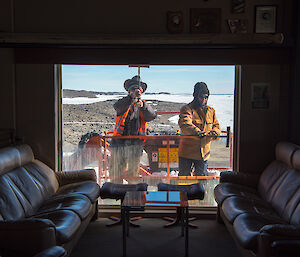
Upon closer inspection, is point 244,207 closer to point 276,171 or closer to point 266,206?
point 266,206

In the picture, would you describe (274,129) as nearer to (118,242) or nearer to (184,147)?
(184,147)

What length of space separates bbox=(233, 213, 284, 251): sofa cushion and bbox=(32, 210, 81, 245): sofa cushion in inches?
52.1

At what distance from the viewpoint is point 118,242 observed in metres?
3.54

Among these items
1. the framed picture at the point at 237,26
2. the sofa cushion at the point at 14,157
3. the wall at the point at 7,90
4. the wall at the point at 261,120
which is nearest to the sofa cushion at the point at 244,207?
the wall at the point at 261,120

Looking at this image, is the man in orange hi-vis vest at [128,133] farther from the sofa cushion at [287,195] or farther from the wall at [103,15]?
the sofa cushion at [287,195]

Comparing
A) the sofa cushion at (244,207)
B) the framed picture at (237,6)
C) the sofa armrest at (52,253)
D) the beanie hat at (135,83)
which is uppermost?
the framed picture at (237,6)

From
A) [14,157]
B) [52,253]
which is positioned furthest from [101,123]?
[52,253]

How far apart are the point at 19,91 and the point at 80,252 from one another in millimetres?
2104

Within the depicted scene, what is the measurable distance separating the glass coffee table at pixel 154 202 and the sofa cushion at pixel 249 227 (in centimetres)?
50

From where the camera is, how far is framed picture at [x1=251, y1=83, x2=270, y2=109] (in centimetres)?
424

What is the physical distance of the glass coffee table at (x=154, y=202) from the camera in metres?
3.17

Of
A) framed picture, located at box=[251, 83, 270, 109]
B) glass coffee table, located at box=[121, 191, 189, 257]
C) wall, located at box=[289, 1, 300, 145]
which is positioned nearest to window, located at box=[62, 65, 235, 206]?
framed picture, located at box=[251, 83, 270, 109]

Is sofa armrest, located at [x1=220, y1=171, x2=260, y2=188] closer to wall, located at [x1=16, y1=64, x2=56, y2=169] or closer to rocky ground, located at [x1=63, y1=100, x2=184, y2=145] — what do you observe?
rocky ground, located at [x1=63, y1=100, x2=184, y2=145]

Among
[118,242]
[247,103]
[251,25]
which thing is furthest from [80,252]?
[251,25]
